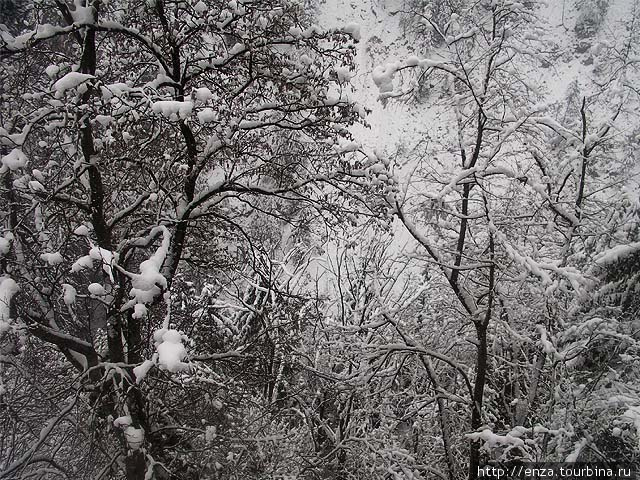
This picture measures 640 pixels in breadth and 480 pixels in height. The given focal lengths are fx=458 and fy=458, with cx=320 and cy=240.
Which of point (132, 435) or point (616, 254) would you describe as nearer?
point (132, 435)

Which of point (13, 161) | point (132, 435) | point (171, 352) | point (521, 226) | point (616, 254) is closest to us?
point (171, 352)

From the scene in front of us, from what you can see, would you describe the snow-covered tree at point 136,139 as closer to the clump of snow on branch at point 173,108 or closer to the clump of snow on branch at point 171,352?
the clump of snow on branch at point 173,108

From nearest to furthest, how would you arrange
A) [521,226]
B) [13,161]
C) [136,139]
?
[13,161] → [136,139] → [521,226]

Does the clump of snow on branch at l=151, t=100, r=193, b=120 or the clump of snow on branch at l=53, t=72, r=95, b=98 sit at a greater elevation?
the clump of snow on branch at l=53, t=72, r=95, b=98

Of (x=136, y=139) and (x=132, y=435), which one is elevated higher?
(x=136, y=139)

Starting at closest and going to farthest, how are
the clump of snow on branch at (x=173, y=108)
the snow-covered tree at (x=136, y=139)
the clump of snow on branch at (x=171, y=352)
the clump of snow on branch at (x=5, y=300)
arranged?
the clump of snow on branch at (x=171, y=352) → the clump of snow on branch at (x=173, y=108) → the clump of snow on branch at (x=5, y=300) → the snow-covered tree at (x=136, y=139)

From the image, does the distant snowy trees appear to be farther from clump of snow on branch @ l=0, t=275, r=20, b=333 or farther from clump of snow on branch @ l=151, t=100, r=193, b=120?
clump of snow on branch @ l=0, t=275, r=20, b=333

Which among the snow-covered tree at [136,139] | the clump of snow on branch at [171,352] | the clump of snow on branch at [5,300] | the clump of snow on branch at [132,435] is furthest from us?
the clump of snow on branch at [132,435]

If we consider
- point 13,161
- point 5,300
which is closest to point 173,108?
point 13,161

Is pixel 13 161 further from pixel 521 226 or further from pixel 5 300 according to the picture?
pixel 521 226

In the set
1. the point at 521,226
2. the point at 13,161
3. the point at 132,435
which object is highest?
the point at 521,226

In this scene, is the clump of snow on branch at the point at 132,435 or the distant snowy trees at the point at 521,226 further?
the distant snowy trees at the point at 521,226

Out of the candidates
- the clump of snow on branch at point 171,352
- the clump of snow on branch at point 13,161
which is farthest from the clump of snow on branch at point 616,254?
the clump of snow on branch at point 13,161

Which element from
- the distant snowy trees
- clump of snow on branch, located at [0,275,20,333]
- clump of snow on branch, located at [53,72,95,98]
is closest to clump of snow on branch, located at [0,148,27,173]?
clump of snow on branch, located at [53,72,95,98]
